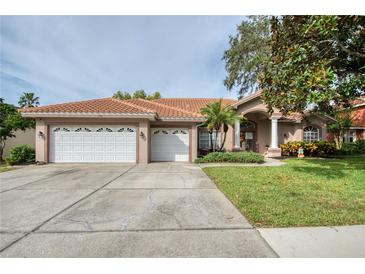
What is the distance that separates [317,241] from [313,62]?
23.2ft

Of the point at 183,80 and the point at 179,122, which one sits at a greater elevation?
the point at 183,80

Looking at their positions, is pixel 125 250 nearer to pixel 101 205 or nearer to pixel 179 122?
pixel 101 205

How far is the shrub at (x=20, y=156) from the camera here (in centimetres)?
1227

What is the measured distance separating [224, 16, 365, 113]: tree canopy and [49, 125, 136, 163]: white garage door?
833 cm

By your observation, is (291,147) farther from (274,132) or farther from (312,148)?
(274,132)

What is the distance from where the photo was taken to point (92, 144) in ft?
41.9

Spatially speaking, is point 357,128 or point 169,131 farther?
point 357,128

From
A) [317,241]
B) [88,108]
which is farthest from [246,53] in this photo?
[317,241]

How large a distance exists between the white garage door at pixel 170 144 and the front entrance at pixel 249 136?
7.38m

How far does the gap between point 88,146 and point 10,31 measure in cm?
696

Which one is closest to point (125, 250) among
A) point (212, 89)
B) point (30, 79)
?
point (30, 79)

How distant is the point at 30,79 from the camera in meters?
13.4

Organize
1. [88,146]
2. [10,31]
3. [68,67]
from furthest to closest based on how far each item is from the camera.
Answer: [88,146] < [68,67] < [10,31]
